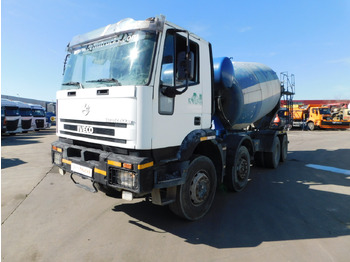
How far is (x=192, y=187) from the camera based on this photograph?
3.66 m

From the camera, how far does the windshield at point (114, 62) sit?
119 inches

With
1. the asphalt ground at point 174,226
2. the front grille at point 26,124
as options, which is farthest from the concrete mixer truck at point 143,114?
the front grille at point 26,124

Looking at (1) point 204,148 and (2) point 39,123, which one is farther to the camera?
(2) point 39,123

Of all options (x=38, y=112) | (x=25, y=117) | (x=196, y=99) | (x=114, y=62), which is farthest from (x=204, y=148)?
(x=38, y=112)

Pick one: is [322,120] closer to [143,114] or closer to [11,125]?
[143,114]

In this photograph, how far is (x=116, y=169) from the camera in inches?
119

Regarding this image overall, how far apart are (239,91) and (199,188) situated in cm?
259

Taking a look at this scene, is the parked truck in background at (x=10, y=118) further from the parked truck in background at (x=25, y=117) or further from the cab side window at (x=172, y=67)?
the cab side window at (x=172, y=67)

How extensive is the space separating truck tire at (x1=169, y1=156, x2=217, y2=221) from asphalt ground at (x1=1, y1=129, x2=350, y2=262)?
0.68 ft

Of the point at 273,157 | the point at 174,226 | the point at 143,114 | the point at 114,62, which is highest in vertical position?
the point at 114,62

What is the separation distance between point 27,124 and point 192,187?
802 inches

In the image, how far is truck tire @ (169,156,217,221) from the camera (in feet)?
11.5

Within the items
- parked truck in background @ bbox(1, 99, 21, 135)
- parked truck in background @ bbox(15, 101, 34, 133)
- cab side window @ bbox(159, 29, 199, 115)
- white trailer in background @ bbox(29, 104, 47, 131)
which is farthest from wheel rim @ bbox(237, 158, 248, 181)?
white trailer in background @ bbox(29, 104, 47, 131)

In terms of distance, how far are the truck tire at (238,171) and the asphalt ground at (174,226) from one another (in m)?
0.20
